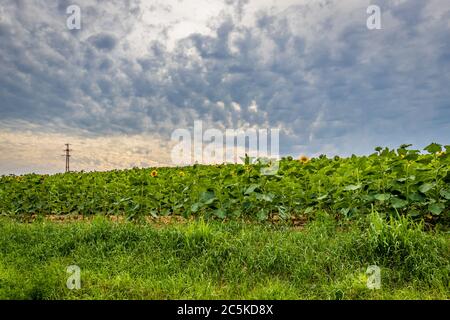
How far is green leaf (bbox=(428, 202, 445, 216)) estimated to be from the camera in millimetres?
5219

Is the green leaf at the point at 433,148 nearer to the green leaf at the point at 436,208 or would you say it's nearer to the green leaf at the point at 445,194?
the green leaf at the point at 445,194

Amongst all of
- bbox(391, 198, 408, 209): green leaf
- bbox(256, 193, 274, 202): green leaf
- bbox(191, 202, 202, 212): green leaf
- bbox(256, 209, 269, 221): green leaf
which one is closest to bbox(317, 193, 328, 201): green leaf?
bbox(256, 193, 274, 202): green leaf

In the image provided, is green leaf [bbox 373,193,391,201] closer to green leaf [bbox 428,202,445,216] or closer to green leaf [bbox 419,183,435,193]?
green leaf [bbox 419,183,435,193]

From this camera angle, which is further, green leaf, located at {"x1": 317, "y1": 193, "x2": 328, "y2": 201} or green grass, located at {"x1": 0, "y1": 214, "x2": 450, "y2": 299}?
green leaf, located at {"x1": 317, "y1": 193, "x2": 328, "y2": 201}

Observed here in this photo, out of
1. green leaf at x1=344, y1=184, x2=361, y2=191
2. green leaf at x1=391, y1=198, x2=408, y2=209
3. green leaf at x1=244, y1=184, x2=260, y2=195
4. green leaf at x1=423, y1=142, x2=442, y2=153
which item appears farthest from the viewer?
green leaf at x1=244, y1=184, x2=260, y2=195

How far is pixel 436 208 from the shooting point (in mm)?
5258

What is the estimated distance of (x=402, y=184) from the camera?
5.59 m

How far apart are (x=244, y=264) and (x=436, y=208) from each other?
8.43ft

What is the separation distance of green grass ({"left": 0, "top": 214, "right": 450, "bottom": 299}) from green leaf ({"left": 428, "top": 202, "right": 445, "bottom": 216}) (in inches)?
12.2

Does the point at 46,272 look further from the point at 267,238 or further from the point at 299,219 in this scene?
the point at 299,219

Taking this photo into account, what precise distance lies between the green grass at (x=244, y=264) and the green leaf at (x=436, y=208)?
1.02 feet

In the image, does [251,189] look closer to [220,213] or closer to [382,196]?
[220,213]

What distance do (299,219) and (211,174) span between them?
2008 mm
